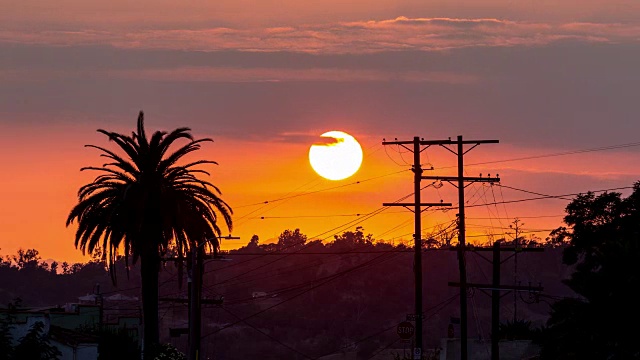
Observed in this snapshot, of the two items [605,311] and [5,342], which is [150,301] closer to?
[5,342]

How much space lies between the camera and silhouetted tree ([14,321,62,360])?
74.9m

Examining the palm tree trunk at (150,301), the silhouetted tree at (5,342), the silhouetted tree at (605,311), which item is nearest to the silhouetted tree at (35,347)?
the silhouetted tree at (5,342)

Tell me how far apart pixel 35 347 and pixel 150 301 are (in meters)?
6.81

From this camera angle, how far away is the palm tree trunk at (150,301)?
77375 mm

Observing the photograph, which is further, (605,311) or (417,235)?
(417,235)

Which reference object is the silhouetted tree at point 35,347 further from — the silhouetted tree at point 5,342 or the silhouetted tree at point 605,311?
the silhouetted tree at point 605,311

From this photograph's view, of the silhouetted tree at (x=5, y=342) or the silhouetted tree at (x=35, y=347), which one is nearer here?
the silhouetted tree at (x=5, y=342)

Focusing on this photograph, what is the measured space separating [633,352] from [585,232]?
3798 cm

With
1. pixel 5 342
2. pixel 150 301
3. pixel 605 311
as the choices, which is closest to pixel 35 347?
pixel 5 342

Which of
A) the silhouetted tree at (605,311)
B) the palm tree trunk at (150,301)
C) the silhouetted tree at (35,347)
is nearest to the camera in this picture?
the silhouetted tree at (605,311)

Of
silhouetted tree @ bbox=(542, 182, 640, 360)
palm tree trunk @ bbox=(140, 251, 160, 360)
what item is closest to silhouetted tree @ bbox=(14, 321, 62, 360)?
palm tree trunk @ bbox=(140, 251, 160, 360)

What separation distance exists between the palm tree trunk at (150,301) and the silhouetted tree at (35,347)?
4815 millimetres

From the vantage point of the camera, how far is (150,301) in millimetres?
78750

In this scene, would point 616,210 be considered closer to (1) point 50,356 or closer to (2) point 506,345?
(2) point 506,345
